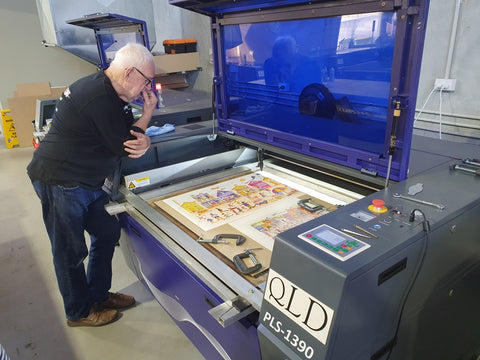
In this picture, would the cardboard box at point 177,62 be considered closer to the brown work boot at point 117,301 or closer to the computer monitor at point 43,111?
the computer monitor at point 43,111

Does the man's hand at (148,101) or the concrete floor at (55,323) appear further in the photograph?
the concrete floor at (55,323)

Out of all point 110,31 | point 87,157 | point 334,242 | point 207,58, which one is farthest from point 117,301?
point 207,58

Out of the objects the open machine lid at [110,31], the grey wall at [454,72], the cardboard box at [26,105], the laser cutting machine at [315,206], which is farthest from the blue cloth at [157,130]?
the cardboard box at [26,105]

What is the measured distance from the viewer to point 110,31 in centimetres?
310

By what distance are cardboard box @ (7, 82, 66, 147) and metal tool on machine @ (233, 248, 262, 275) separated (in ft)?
18.6

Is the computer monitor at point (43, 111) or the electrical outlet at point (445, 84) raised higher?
the electrical outlet at point (445, 84)

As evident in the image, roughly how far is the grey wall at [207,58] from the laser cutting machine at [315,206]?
597 millimetres

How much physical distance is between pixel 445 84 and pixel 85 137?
81.3 inches

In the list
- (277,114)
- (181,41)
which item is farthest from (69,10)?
(277,114)

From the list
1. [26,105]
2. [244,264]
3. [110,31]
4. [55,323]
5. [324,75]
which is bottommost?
[55,323]

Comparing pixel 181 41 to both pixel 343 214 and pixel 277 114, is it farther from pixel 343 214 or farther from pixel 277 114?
pixel 343 214

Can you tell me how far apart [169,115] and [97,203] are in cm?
86

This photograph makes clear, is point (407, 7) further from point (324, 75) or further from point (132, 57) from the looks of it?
point (132, 57)

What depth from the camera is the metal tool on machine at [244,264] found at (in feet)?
3.57
